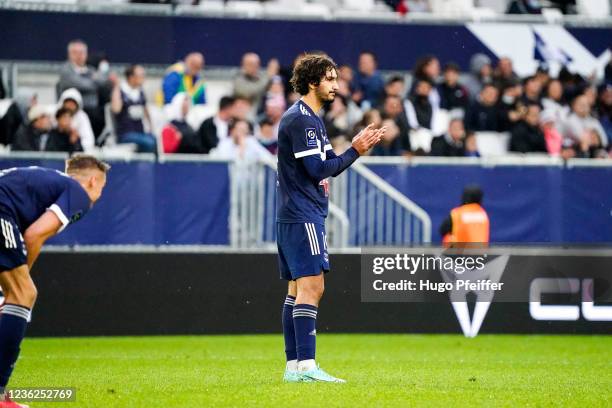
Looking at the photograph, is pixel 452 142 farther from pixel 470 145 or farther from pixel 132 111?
pixel 132 111

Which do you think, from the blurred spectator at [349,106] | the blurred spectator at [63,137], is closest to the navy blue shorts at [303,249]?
the blurred spectator at [63,137]

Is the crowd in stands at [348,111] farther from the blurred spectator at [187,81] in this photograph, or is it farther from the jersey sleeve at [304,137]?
the jersey sleeve at [304,137]

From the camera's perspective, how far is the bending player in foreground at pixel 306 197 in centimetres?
1049

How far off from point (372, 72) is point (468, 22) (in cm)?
268

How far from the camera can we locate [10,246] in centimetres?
886

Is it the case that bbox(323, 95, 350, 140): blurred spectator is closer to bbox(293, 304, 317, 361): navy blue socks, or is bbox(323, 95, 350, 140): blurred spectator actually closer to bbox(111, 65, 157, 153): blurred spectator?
bbox(111, 65, 157, 153): blurred spectator

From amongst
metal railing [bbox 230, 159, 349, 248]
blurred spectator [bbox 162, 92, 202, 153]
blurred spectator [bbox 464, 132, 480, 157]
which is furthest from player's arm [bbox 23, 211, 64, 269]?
blurred spectator [bbox 464, 132, 480, 157]

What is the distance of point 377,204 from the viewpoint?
17891 mm

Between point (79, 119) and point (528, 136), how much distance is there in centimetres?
733

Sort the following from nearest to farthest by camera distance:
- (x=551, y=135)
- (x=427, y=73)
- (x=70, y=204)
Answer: (x=70, y=204) → (x=427, y=73) → (x=551, y=135)

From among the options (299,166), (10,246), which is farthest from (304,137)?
(10,246)

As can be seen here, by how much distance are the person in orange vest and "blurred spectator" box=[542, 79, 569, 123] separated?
189 inches

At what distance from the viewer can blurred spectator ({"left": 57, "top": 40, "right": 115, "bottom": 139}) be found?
63.8 ft

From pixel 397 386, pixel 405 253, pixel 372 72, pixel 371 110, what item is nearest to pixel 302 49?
pixel 372 72
